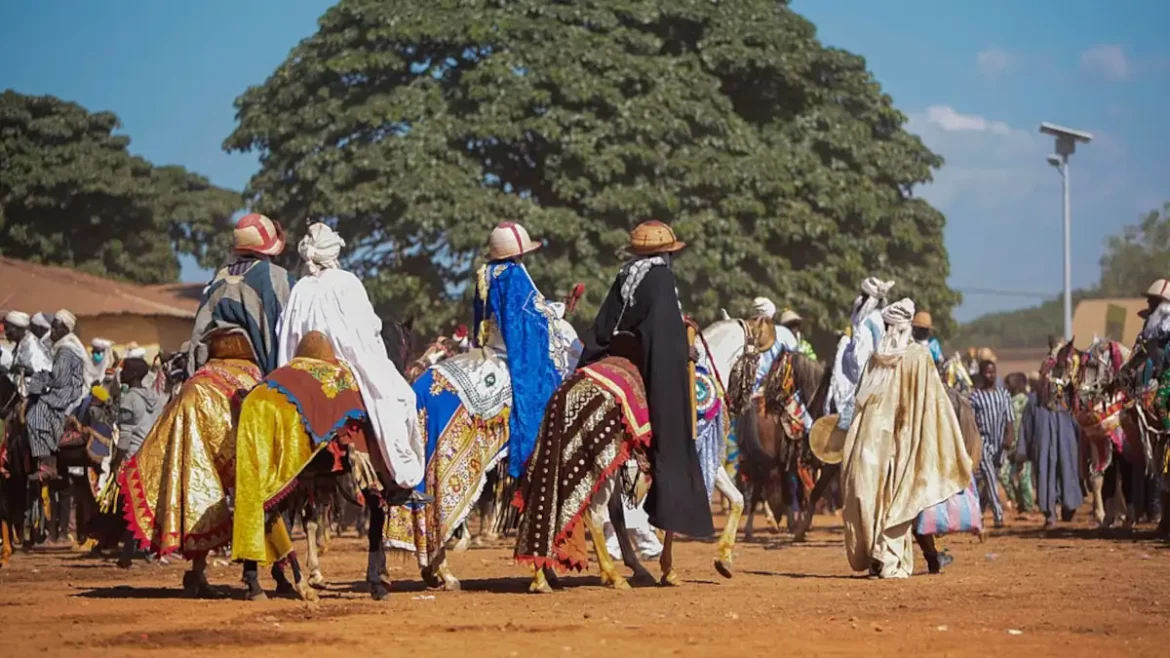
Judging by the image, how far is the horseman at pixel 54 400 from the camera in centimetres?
1792

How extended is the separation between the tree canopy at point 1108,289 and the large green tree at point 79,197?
38.1 m

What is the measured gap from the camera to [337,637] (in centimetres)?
956

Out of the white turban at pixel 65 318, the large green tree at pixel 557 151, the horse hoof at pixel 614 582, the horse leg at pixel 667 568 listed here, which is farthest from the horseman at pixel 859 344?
the large green tree at pixel 557 151

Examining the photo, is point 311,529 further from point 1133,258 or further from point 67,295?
point 1133,258

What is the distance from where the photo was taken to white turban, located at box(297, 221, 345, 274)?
39.5 feet

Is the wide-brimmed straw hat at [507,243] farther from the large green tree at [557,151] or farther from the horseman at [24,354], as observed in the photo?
the large green tree at [557,151]

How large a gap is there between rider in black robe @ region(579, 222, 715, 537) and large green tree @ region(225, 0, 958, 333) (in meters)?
22.9

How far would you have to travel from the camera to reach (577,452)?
40.1 feet

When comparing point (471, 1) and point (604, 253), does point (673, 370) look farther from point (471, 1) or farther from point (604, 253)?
point (471, 1)

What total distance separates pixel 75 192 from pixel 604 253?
18740 millimetres

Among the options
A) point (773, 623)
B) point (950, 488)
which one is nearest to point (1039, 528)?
point (950, 488)

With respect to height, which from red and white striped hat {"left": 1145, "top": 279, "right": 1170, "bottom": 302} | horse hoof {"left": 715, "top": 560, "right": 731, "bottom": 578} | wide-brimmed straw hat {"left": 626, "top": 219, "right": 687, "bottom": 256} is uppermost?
red and white striped hat {"left": 1145, "top": 279, "right": 1170, "bottom": 302}

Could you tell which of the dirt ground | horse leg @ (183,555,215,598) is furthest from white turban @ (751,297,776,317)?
horse leg @ (183,555,215,598)

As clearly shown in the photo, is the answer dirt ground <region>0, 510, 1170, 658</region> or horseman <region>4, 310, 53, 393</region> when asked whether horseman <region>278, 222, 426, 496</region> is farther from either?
horseman <region>4, 310, 53, 393</region>
